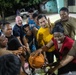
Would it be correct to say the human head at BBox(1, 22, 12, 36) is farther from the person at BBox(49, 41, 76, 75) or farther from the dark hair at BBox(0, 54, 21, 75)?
the dark hair at BBox(0, 54, 21, 75)

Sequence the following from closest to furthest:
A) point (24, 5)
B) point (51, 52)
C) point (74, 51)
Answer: point (74, 51), point (51, 52), point (24, 5)

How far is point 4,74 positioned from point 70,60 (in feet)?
5.15

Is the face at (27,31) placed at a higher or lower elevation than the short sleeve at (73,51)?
lower

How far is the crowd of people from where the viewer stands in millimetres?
1818

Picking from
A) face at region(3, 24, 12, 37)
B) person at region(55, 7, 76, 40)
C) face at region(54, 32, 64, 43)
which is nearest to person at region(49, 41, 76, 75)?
face at region(54, 32, 64, 43)

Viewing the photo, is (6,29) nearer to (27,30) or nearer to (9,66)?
(27,30)

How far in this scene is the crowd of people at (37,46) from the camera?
71.6 inches

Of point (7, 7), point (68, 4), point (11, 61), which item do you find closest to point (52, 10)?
point (68, 4)

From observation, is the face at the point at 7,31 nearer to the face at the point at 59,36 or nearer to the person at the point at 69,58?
the face at the point at 59,36

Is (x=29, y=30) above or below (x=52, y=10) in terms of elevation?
above

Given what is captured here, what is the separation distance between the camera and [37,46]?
4.95 meters

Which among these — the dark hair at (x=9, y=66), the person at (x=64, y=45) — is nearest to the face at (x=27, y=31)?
the person at (x=64, y=45)

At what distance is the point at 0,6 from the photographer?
17.3 m

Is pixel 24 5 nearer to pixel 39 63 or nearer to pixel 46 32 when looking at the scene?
pixel 46 32
